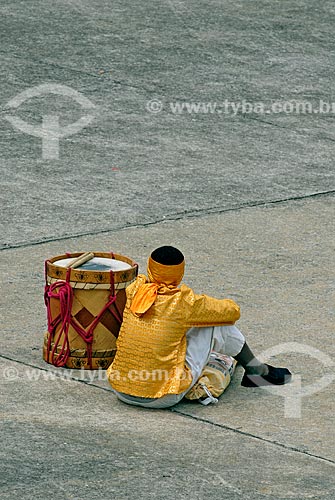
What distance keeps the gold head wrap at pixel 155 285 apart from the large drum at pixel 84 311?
33 centimetres

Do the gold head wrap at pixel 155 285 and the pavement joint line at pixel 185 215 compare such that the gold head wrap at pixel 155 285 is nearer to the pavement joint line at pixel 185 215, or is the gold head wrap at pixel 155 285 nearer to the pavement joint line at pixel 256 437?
the pavement joint line at pixel 256 437

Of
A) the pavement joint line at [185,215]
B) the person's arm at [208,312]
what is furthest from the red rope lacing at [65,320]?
the pavement joint line at [185,215]

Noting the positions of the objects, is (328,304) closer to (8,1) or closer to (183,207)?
(183,207)

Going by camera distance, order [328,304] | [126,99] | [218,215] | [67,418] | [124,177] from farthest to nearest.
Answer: [126,99], [124,177], [218,215], [328,304], [67,418]

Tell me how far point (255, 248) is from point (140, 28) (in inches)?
206

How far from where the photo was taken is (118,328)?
20.0 ft

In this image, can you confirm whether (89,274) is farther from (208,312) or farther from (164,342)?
(208,312)

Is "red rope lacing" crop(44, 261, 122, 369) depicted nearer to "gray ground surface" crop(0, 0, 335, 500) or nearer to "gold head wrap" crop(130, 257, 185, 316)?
"gray ground surface" crop(0, 0, 335, 500)

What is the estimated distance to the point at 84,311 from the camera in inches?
237

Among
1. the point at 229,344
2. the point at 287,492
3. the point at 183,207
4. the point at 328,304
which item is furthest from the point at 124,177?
the point at 287,492

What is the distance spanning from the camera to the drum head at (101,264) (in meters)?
6.06

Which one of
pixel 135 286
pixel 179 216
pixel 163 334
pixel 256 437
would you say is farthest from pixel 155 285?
pixel 179 216

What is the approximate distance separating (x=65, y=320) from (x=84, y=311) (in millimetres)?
111

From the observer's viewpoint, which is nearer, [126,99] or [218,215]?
[218,215]
